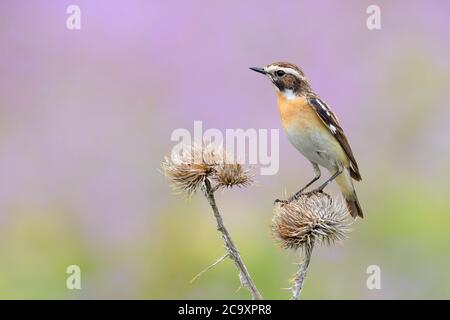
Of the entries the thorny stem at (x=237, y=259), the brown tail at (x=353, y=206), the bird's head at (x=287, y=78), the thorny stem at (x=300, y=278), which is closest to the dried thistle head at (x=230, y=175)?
the thorny stem at (x=237, y=259)

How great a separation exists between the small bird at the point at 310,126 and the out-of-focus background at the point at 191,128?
86 centimetres

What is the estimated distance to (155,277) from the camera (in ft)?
29.8

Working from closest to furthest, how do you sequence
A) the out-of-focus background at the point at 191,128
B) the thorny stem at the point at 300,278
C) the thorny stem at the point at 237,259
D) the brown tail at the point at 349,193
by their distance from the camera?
the thorny stem at the point at 237,259 < the thorny stem at the point at 300,278 < the brown tail at the point at 349,193 < the out-of-focus background at the point at 191,128

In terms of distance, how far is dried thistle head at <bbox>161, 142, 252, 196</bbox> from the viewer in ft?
21.3

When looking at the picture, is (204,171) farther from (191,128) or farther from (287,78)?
(191,128)

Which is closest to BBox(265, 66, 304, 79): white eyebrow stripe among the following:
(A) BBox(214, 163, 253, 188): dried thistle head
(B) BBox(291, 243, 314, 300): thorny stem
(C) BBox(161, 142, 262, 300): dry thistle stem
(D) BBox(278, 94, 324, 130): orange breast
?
(D) BBox(278, 94, 324, 130): orange breast

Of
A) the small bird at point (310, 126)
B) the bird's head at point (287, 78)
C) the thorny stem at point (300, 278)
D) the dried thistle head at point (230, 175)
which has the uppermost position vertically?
the bird's head at point (287, 78)

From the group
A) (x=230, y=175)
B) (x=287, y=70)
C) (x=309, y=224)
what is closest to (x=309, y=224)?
(x=309, y=224)

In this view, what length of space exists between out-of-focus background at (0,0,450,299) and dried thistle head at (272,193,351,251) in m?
1.32

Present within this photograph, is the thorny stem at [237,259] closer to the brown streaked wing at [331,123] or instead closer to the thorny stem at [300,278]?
the thorny stem at [300,278]

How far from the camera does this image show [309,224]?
6.57 meters

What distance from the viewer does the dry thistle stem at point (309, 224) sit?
656cm

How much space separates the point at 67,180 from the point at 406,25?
5.58 meters

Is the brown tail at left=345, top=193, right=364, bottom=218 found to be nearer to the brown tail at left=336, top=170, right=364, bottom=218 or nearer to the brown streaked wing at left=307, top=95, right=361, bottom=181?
the brown tail at left=336, top=170, right=364, bottom=218
